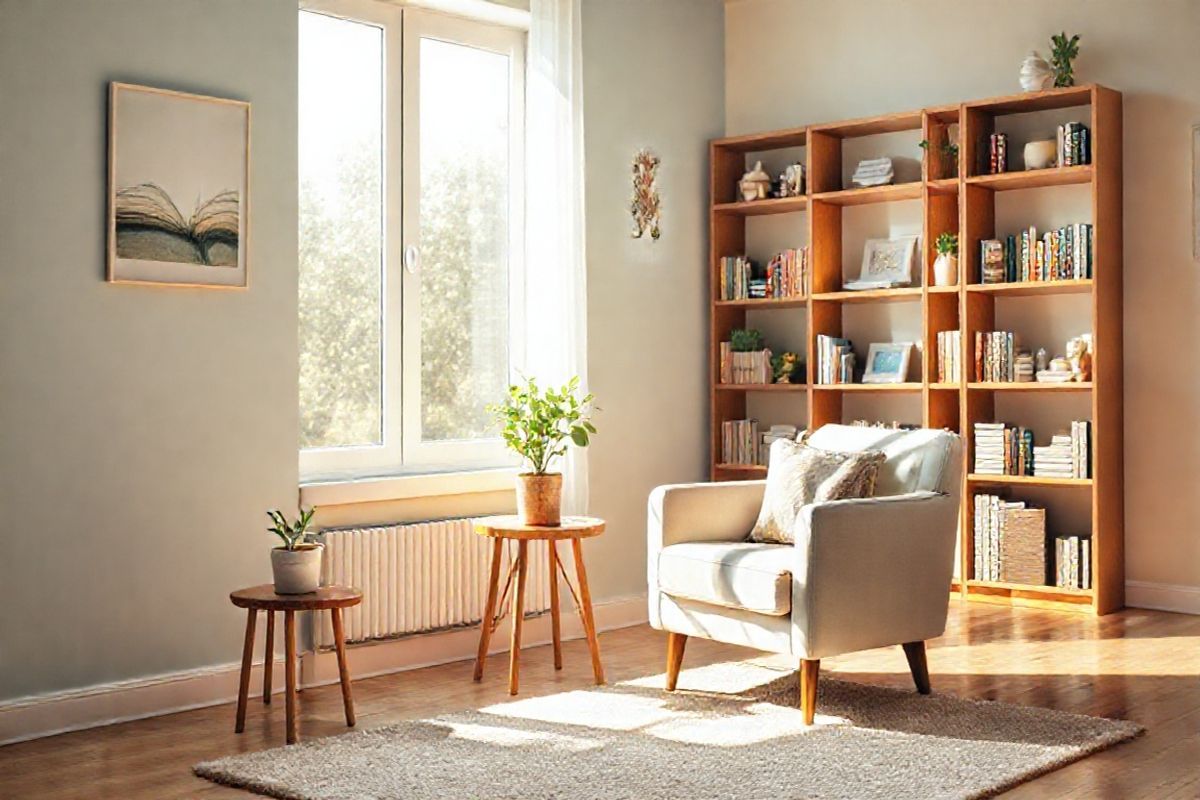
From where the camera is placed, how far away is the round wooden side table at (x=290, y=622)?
3850 millimetres

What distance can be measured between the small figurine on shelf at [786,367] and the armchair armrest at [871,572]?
224 cm

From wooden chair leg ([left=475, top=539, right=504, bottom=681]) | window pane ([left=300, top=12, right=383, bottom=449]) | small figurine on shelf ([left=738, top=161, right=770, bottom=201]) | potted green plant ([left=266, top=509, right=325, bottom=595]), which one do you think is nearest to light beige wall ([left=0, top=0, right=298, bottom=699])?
window pane ([left=300, top=12, right=383, bottom=449])

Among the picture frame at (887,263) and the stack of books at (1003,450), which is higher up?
the picture frame at (887,263)

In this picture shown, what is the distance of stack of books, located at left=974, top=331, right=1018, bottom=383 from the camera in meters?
5.79

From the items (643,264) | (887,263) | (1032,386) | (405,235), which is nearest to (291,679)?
(405,235)

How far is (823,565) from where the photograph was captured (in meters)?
3.82

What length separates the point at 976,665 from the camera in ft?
15.4

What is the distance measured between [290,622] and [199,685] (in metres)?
0.59

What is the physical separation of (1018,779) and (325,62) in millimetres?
3378

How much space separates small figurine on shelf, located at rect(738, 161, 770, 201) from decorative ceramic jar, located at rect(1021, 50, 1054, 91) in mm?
1281

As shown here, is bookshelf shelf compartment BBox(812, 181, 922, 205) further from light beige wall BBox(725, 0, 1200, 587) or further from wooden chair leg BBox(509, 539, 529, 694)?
wooden chair leg BBox(509, 539, 529, 694)

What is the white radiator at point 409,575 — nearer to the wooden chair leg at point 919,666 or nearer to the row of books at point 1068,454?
the wooden chair leg at point 919,666

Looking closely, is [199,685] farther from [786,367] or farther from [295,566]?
[786,367]

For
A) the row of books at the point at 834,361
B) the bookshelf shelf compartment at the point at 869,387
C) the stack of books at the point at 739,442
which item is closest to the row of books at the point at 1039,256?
the bookshelf shelf compartment at the point at 869,387
